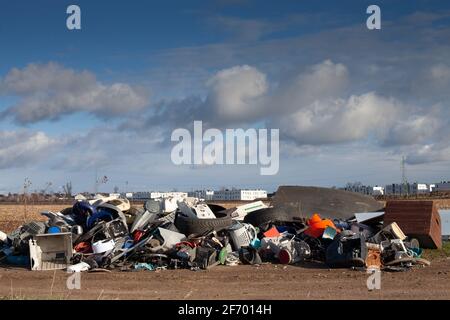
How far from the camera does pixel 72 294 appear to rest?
10734mm

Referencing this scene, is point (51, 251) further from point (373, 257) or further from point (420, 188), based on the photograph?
point (420, 188)

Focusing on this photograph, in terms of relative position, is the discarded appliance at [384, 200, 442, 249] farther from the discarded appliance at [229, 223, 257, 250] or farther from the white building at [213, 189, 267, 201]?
the white building at [213, 189, 267, 201]

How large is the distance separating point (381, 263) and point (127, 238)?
5877 millimetres

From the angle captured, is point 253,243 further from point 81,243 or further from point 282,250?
point 81,243

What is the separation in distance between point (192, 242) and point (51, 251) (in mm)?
3225

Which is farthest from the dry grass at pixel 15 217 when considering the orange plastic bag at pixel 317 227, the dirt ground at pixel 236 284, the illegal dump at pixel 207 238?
the orange plastic bag at pixel 317 227

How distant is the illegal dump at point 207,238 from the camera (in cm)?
1386

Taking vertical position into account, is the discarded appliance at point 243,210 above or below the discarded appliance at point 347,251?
above

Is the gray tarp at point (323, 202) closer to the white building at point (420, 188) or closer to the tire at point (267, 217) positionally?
the tire at point (267, 217)

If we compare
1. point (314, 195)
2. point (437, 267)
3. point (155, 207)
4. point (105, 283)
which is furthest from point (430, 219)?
point (105, 283)

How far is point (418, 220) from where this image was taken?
16.0 m

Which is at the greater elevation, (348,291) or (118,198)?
(118,198)

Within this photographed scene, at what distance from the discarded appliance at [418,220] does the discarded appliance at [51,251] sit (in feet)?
25.8

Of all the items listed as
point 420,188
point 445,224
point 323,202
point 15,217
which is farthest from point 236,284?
point 420,188
